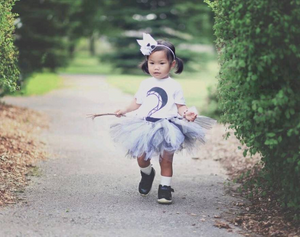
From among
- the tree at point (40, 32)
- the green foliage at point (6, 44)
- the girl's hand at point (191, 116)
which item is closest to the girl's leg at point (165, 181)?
the girl's hand at point (191, 116)

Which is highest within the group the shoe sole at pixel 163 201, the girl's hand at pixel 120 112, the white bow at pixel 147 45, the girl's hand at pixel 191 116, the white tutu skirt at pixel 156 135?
the white bow at pixel 147 45

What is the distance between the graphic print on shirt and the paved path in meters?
0.97

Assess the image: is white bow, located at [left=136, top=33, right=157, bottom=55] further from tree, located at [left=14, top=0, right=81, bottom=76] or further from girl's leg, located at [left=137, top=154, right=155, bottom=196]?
tree, located at [left=14, top=0, right=81, bottom=76]

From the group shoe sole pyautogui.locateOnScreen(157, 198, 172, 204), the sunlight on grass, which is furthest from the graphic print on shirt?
the sunlight on grass

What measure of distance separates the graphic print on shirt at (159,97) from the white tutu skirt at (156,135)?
163mm

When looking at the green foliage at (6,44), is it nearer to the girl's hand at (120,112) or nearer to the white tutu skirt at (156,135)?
the girl's hand at (120,112)

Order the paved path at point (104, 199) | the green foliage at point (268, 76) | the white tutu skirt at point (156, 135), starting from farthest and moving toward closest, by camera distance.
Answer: the white tutu skirt at point (156, 135), the paved path at point (104, 199), the green foliage at point (268, 76)

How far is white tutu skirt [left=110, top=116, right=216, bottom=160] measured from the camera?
17.2 feet

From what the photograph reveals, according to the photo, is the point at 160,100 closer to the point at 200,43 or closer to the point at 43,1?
the point at 43,1

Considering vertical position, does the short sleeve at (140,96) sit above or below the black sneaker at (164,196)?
above

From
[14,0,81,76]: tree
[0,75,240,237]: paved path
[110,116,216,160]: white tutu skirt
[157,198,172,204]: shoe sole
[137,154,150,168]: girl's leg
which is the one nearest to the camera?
[0,75,240,237]: paved path

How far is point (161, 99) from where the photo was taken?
553 centimetres

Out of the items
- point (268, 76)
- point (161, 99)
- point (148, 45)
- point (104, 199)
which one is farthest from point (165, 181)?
point (268, 76)

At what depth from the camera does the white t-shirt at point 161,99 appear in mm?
5504
